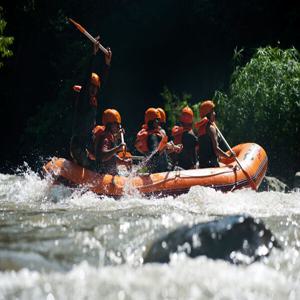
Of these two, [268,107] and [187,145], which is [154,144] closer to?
[187,145]

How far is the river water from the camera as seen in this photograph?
3.11 m

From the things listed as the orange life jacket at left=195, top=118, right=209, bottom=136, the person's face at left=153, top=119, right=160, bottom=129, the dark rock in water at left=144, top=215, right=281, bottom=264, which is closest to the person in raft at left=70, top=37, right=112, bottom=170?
the person's face at left=153, top=119, right=160, bottom=129

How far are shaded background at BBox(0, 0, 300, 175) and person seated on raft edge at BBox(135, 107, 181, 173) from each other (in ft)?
24.4

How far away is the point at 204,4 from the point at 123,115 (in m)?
4.02

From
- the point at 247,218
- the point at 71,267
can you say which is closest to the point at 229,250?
the point at 247,218

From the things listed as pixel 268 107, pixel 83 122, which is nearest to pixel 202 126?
pixel 83 122

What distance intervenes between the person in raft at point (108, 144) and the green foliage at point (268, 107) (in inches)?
142

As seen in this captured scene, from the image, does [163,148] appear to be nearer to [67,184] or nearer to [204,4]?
[67,184]

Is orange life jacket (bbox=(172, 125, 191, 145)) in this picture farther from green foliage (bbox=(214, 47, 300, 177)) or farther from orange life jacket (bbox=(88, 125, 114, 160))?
green foliage (bbox=(214, 47, 300, 177))

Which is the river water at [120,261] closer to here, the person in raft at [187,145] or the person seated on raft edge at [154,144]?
the person seated on raft edge at [154,144]

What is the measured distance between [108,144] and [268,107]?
12.8 ft

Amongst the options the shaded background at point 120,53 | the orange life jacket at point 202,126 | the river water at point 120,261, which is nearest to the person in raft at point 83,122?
the river water at point 120,261

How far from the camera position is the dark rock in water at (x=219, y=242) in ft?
11.8

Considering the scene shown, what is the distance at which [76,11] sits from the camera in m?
16.0
